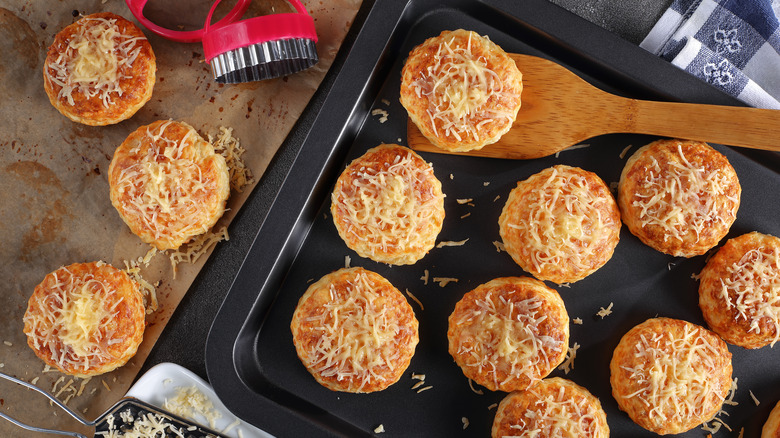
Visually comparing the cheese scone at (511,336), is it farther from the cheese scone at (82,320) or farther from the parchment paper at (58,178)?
the cheese scone at (82,320)

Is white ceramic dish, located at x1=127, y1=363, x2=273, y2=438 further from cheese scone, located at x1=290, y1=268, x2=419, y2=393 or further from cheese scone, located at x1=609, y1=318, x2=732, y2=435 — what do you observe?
cheese scone, located at x1=609, y1=318, x2=732, y2=435

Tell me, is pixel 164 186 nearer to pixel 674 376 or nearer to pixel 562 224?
pixel 562 224

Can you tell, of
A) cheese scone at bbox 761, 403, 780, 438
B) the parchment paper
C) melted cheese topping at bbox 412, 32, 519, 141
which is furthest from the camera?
the parchment paper

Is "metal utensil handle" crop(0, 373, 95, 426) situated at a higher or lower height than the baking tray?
lower

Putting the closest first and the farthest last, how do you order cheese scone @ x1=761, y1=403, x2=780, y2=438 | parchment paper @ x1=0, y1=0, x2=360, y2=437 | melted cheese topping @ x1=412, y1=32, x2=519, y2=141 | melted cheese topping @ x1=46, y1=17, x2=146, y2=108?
melted cheese topping @ x1=412, y1=32, x2=519, y2=141
cheese scone @ x1=761, y1=403, x2=780, y2=438
melted cheese topping @ x1=46, y1=17, x2=146, y2=108
parchment paper @ x1=0, y1=0, x2=360, y2=437

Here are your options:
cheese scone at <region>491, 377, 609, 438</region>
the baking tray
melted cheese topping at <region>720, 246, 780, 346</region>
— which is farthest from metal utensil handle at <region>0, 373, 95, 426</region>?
melted cheese topping at <region>720, 246, 780, 346</region>

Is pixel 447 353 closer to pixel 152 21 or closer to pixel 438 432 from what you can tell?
pixel 438 432

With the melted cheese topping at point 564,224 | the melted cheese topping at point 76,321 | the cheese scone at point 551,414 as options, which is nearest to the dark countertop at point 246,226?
Result: the melted cheese topping at point 76,321
